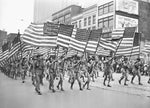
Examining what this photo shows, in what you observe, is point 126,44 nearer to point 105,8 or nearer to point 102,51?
point 102,51

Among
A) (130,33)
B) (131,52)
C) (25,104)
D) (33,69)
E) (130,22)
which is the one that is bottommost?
(25,104)

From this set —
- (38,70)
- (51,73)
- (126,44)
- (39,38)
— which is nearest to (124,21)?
(126,44)

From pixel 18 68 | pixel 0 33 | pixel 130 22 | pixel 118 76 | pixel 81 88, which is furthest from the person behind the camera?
pixel 130 22

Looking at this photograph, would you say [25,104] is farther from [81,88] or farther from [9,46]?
[81,88]

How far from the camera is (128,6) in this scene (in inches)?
875

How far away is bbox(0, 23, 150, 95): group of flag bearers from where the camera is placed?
8.00 m

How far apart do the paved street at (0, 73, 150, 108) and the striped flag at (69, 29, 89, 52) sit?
1.15 meters

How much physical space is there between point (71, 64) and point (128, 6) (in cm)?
1452

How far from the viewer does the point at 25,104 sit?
566cm

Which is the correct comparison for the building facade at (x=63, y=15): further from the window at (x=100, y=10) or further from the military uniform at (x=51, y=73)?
the window at (x=100, y=10)

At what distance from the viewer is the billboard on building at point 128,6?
20.9 metres

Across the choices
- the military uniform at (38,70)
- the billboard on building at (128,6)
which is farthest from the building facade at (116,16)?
the military uniform at (38,70)

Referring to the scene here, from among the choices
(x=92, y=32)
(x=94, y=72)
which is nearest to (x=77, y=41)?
(x=92, y=32)

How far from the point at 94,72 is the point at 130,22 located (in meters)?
14.2
